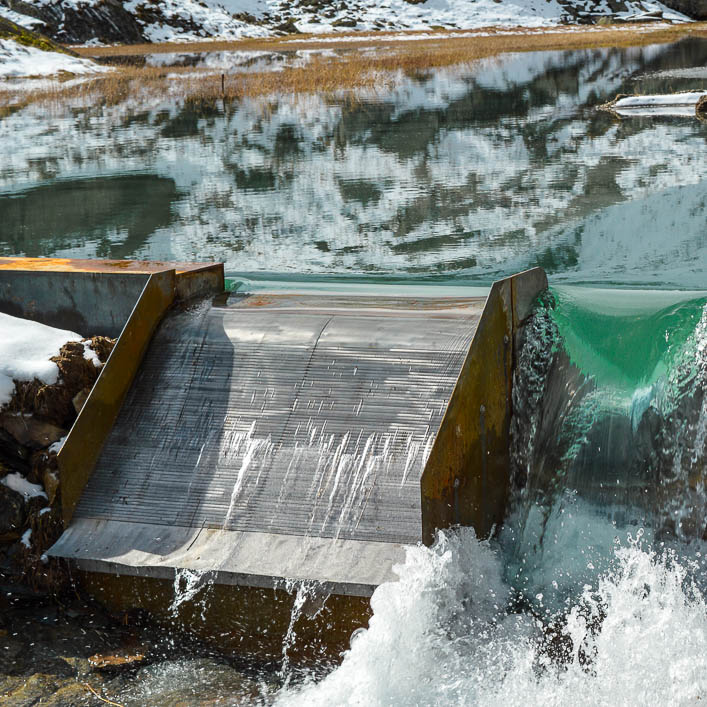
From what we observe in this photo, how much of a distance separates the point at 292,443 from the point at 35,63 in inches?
1420

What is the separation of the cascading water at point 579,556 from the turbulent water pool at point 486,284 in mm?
13

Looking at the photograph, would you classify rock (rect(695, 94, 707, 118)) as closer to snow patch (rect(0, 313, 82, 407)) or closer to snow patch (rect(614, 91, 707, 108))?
snow patch (rect(614, 91, 707, 108))

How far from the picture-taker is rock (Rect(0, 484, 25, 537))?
5.38m

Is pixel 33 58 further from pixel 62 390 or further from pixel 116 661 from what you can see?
pixel 116 661

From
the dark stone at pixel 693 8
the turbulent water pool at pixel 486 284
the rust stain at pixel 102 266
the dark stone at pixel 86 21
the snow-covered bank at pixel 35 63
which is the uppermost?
the rust stain at pixel 102 266

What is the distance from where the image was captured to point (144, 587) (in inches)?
196

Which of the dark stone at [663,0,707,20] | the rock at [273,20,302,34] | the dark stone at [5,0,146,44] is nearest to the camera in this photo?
the dark stone at [5,0,146,44]

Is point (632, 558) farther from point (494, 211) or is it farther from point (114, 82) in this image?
point (114, 82)

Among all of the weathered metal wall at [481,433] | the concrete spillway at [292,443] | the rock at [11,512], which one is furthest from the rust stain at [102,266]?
the weathered metal wall at [481,433]

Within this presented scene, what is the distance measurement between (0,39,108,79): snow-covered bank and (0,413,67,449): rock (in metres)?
31.5

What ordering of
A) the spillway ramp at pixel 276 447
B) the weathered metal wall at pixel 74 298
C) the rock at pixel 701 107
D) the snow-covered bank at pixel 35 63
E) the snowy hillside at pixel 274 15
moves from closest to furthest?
1. the spillway ramp at pixel 276 447
2. the weathered metal wall at pixel 74 298
3. the rock at pixel 701 107
4. the snow-covered bank at pixel 35 63
5. the snowy hillside at pixel 274 15

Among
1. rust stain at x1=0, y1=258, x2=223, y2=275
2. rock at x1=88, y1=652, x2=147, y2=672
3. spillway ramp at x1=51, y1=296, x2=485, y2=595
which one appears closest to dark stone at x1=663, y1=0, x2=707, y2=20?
rust stain at x1=0, y1=258, x2=223, y2=275

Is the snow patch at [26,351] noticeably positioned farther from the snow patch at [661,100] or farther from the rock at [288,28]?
the rock at [288,28]

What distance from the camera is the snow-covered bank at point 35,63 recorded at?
35562 millimetres
